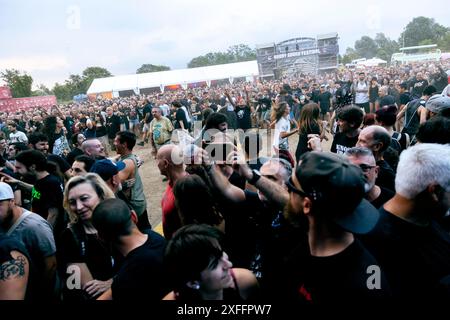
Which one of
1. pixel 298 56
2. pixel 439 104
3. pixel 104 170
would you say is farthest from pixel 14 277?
pixel 298 56

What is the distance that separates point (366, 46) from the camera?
344ft

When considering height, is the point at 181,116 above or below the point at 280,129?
above

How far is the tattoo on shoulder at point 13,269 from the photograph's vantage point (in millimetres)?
1941

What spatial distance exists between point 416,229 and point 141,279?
4.83 ft

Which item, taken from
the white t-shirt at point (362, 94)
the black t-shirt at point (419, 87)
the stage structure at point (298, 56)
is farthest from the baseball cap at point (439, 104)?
the stage structure at point (298, 56)

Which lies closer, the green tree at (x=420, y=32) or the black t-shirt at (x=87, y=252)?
the black t-shirt at (x=87, y=252)

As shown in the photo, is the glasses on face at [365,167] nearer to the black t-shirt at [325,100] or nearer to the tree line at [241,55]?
the black t-shirt at [325,100]

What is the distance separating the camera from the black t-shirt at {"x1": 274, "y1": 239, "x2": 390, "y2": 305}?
1.33 m

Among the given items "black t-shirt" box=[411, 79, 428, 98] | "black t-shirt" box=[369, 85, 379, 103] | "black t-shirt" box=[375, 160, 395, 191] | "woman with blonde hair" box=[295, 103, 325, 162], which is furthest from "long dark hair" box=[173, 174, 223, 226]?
"black t-shirt" box=[411, 79, 428, 98]

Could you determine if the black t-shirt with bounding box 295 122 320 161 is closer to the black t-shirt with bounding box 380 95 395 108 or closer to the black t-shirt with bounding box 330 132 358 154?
the black t-shirt with bounding box 330 132 358 154

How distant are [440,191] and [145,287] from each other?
1.63 meters

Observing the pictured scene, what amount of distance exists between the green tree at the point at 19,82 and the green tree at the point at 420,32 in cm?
7886

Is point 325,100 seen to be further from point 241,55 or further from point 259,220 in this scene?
point 241,55

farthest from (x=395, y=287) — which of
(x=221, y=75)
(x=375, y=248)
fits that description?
(x=221, y=75)
